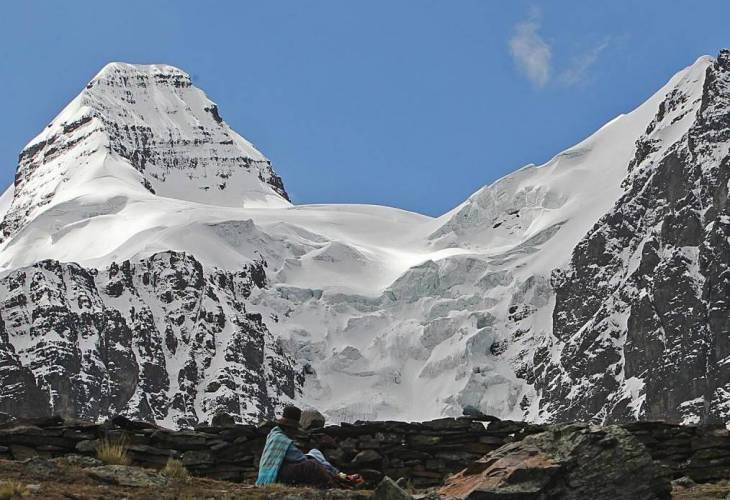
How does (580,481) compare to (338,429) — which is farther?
(338,429)

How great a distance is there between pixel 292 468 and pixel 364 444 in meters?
4.88

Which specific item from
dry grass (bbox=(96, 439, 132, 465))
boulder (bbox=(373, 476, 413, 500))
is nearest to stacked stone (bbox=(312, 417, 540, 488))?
dry grass (bbox=(96, 439, 132, 465))

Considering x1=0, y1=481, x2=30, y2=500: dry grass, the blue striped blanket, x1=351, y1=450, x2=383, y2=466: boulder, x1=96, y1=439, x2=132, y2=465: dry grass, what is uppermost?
x1=351, y1=450, x2=383, y2=466: boulder

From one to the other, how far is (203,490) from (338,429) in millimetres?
5949

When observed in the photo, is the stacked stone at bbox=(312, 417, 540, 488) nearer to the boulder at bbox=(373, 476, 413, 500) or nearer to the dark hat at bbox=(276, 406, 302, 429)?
the dark hat at bbox=(276, 406, 302, 429)

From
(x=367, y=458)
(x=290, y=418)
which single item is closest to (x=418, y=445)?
(x=367, y=458)

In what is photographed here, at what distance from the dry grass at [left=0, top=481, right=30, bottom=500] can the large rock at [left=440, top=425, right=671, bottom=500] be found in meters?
5.06

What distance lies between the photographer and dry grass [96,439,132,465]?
85.8 ft

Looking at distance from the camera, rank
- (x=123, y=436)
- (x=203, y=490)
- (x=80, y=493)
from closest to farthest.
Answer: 1. (x=80, y=493)
2. (x=203, y=490)
3. (x=123, y=436)

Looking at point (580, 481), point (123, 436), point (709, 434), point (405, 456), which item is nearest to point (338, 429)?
point (405, 456)

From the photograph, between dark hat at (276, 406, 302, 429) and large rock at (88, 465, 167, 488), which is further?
dark hat at (276, 406, 302, 429)

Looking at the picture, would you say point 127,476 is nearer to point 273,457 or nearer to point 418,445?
point 273,457

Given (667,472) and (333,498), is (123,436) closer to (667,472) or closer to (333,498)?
(333,498)

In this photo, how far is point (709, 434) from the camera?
28.0 metres
